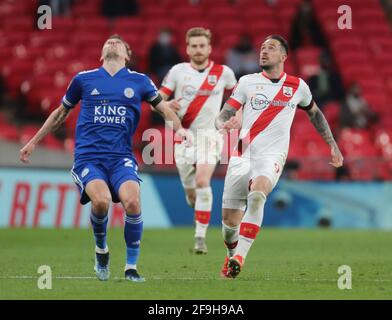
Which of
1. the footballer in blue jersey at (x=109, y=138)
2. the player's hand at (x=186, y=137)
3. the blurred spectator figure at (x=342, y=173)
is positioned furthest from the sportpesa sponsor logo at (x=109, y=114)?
the blurred spectator figure at (x=342, y=173)

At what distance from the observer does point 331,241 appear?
15516 mm

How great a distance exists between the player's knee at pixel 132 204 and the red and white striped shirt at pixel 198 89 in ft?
16.0

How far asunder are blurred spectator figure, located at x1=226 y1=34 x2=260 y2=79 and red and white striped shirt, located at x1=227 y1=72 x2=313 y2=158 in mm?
12041

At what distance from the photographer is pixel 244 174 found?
1006 cm

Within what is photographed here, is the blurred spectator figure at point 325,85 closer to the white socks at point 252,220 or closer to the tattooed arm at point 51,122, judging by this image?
the white socks at point 252,220

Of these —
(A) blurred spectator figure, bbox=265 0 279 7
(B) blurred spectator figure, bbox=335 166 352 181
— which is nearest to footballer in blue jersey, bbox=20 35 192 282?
(B) blurred spectator figure, bbox=335 166 352 181

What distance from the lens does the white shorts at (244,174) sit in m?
9.87

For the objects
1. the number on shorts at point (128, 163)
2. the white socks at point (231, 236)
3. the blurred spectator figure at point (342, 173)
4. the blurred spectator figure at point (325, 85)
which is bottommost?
the white socks at point (231, 236)

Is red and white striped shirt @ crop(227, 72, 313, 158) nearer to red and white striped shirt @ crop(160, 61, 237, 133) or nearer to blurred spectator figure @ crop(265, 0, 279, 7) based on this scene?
red and white striped shirt @ crop(160, 61, 237, 133)

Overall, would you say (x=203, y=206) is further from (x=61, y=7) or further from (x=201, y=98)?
(x=61, y=7)

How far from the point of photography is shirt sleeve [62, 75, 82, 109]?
30.7 feet

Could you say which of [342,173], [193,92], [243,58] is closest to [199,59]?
[193,92]

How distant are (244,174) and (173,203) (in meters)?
9.06
